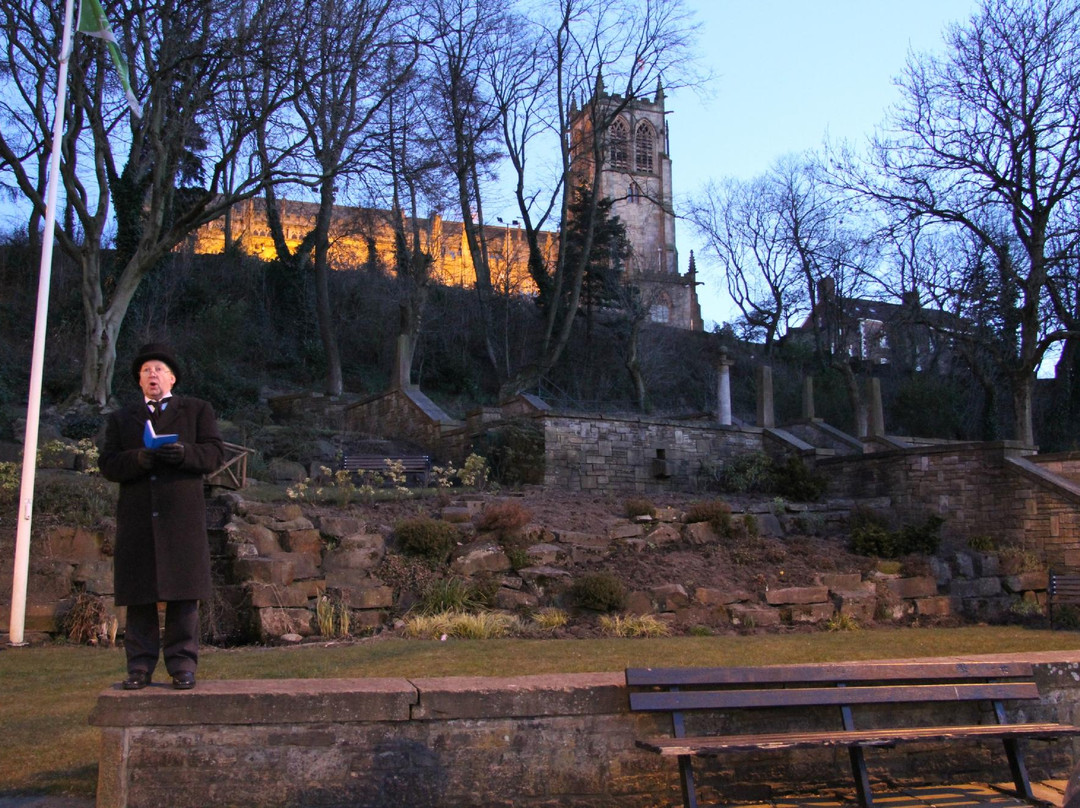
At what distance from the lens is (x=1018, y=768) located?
5.18 metres

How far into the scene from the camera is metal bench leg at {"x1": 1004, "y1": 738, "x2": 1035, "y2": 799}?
16.8 ft

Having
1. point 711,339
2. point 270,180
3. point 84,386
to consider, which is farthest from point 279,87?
point 711,339

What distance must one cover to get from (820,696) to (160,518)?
10.8ft

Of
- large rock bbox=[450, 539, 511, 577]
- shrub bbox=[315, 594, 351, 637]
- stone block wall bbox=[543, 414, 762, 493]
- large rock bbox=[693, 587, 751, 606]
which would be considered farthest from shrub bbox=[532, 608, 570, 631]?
stone block wall bbox=[543, 414, 762, 493]

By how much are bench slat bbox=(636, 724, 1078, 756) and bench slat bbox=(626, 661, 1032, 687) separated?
256 millimetres

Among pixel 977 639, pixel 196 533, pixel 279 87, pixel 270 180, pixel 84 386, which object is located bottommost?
pixel 977 639

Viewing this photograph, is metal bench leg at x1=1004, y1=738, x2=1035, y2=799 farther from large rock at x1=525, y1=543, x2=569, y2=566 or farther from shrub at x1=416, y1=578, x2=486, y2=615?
large rock at x1=525, y1=543, x2=569, y2=566

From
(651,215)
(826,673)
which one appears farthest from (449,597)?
(651,215)

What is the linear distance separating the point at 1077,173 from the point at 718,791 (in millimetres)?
20454

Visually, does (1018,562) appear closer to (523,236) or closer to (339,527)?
(339,527)

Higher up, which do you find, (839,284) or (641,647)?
(839,284)

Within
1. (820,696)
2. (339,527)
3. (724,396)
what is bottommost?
(820,696)

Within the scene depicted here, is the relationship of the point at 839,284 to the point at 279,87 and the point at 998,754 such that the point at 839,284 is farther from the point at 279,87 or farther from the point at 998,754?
the point at 998,754

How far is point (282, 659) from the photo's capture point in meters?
8.37
